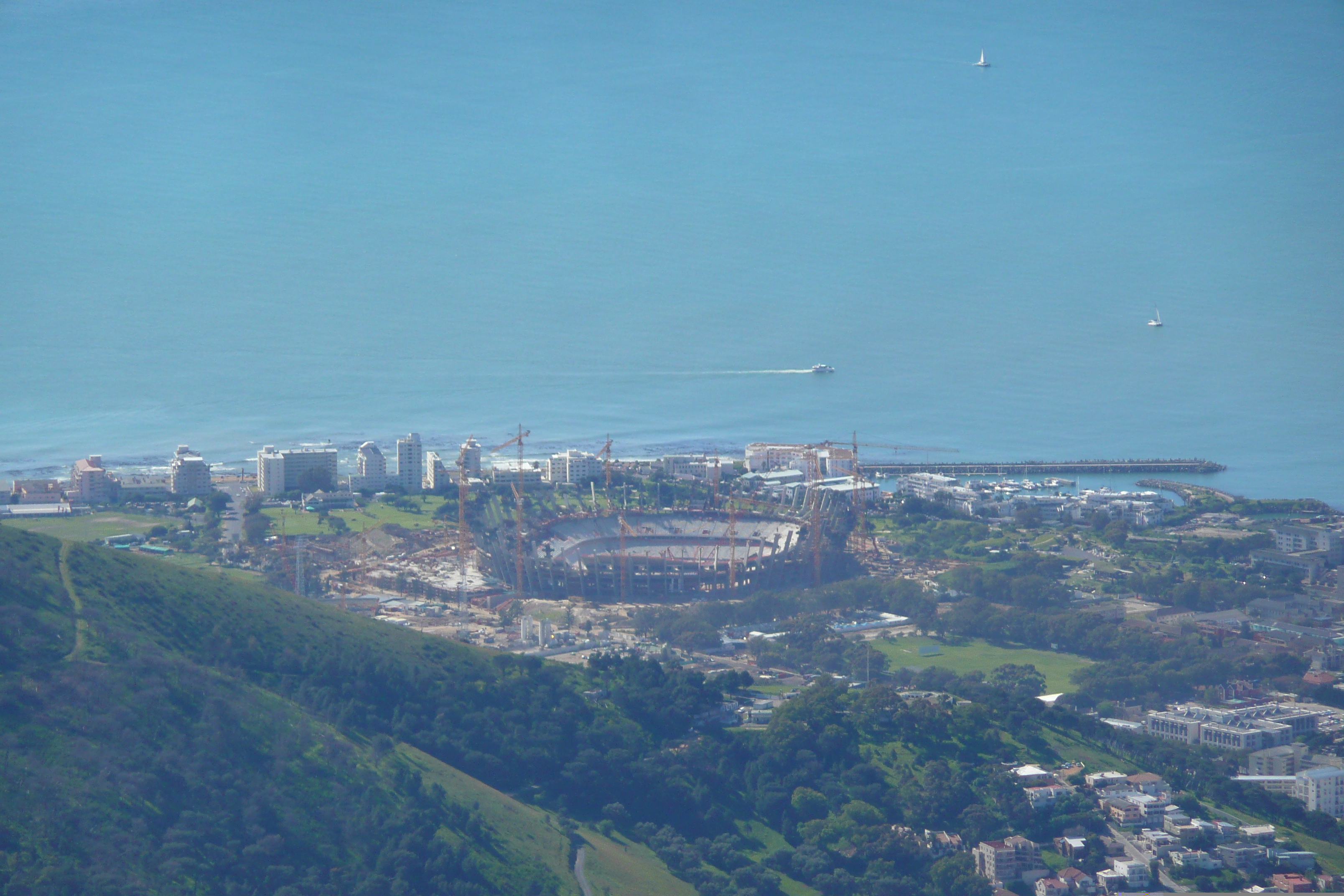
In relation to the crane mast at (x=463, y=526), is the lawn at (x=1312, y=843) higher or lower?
lower

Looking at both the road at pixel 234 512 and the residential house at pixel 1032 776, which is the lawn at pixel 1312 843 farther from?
the road at pixel 234 512

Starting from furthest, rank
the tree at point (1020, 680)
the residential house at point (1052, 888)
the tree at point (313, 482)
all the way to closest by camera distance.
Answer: the tree at point (313, 482) < the tree at point (1020, 680) < the residential house at point (1052, 888)

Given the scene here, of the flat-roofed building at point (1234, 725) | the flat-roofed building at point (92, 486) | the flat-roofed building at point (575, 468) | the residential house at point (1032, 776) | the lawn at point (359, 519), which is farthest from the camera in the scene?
the flat-roofed building at point (575, 468)

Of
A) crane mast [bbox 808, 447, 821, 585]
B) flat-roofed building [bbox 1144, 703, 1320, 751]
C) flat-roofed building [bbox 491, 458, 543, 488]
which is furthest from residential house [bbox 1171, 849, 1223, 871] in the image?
flat-roofed building [bbox 491, 458, 543, 488]

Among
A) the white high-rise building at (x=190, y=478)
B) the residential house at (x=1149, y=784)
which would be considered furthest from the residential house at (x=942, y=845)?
the white high-rise building at (x=190, y=478)

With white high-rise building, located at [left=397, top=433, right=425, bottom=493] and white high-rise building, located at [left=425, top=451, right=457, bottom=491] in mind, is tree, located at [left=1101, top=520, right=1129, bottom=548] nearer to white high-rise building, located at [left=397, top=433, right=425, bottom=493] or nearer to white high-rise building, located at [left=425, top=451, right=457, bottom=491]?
white high-rise building, located at [left=425, top=451, right=457, bottom=491]

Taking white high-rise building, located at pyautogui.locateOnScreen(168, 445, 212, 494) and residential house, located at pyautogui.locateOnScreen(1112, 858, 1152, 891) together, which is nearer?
residential house, located at pyautogui.locateOnScreen(1112, 858, 1152, 891)

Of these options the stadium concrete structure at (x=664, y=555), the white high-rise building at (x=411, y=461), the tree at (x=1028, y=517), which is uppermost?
the white high-rise building at (x=411, y=461)
